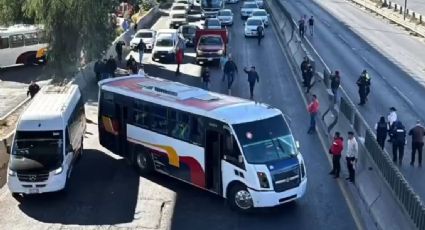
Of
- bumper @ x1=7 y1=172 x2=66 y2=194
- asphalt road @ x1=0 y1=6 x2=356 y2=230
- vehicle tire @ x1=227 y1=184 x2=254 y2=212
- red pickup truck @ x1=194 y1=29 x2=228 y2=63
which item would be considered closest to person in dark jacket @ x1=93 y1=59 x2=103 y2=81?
red pickup truck @ x1=194 y1=29 x2=228 y2=63

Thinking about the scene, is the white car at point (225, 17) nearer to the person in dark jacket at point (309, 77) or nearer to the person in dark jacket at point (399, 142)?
the person in dark jacket at point (309, 77)

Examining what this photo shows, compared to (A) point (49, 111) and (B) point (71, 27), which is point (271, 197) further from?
(B) point (71, 27)

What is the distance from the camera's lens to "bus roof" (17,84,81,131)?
65.3 feet

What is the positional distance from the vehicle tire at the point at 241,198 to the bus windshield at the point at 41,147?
15.8ft

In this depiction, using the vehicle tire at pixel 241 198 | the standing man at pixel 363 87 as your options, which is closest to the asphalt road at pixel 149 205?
the vehicle tire at pixel 241 198

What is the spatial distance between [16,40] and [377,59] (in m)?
21.7

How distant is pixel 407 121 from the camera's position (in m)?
28.2

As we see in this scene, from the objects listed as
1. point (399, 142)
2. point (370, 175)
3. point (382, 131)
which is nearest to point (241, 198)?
point (370, 175)

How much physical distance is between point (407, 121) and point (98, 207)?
14.3m

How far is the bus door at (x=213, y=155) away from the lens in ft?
60.9

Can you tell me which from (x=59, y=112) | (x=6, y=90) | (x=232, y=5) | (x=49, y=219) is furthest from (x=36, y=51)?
(x=232, y=5)

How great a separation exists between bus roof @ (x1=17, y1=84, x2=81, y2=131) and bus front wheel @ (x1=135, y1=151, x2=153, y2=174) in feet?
7.93

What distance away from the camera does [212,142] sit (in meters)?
18.9

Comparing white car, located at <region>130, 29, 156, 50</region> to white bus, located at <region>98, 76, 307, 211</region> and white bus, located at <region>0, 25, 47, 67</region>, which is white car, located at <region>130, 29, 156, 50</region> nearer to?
white bus, located at <region>0, 25, 47, 67</region>
